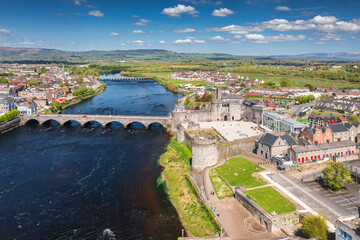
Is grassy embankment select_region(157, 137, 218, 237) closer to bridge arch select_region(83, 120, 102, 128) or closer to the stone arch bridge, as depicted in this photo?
the stone arch bridge

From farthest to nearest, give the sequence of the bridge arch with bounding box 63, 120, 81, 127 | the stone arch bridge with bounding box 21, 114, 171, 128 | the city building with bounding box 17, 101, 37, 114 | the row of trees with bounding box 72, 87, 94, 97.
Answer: the row of trees with bounding box 72, 87, 94, 97, the city building with bounding box 17, 101, 37, 114, the bridge arch with bounding box 63, 120, 81, 127, the stone arch bridge with bounding box 21, 114, 171, 128

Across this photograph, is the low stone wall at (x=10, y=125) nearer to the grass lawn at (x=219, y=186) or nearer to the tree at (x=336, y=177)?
the grass lawn at (x=219, y=186)

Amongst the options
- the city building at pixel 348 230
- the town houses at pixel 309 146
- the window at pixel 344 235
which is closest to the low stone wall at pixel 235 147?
the town houses at pixel 309 146

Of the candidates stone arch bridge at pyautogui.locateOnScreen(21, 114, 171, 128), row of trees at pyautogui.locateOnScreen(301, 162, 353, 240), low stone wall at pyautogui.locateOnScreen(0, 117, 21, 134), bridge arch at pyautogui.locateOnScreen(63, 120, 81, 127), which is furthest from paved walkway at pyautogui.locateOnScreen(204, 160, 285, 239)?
low stone wall at pyautogui.locateOnScreen(0, 117, 21, 134)

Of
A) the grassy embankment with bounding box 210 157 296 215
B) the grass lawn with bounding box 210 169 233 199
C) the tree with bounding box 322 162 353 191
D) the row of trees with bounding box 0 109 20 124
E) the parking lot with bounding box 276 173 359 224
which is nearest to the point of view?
→ the parking lot with bounding box 276 173 359 224

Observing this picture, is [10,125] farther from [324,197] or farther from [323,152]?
[324,197]

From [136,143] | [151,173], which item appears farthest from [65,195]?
[136,143]

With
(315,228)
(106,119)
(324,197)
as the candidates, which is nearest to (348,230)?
(315,228)
